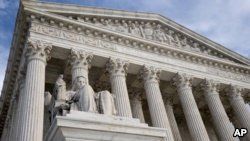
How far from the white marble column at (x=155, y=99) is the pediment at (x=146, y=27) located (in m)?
2.99

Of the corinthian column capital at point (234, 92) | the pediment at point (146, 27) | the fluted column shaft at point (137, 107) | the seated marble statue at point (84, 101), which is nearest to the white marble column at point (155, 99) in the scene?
the fluted column shaft at point (137, 107)

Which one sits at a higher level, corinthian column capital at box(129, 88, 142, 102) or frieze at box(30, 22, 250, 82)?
frieze at box(30, 22, 250, 82)

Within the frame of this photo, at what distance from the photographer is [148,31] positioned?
25953 millimetres

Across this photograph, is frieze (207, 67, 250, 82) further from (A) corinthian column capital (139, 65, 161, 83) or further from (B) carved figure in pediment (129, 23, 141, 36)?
(B) carved figure in pediment (129, 23, 141, 36)

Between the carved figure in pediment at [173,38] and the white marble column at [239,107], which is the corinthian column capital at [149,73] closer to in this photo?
the carved figure in pediment at [173,38]

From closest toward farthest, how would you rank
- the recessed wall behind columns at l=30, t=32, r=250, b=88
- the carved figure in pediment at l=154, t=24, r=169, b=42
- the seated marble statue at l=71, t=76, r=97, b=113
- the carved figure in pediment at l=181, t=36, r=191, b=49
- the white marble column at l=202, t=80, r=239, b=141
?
the seated marble statue at l=71, t=76, r=97, b=113 → the recessed wall behind columns at l=30, t=32, r=250, b=88 → the white marble column at l=202, t=80, r=239, b=141 → the carved figure in pediment at l=154, t=24, r=169, b=42 → the carved figure in pediment at l=181, t=36, r=191, b=49

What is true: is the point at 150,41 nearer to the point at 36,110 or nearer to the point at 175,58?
the point at 175,58

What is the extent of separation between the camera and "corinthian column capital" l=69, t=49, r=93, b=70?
1961 centimetres

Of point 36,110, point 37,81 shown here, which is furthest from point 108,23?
point 36,110

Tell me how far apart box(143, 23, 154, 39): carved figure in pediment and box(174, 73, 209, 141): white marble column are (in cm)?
411

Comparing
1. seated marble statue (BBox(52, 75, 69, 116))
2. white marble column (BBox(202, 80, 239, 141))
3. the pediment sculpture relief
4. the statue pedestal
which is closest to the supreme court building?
white marble column (BBox(202, 80, 239, 141))

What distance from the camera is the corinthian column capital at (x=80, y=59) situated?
19609mm

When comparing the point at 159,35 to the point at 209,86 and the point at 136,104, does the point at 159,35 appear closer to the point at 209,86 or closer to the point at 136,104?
the point at 209,86

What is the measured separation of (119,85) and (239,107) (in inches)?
457
